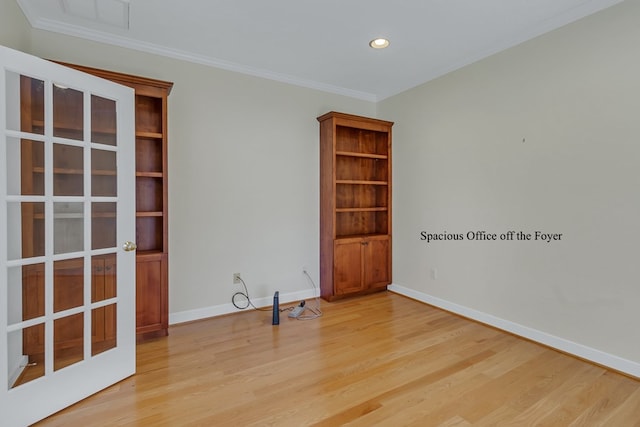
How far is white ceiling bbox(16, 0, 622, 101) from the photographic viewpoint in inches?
90.6

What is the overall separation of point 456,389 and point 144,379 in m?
2.08

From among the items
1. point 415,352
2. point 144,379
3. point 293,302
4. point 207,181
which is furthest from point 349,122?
point 144,379

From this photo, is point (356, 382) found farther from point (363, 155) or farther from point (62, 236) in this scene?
point (363, 155)

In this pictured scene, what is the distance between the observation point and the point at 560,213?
252cm

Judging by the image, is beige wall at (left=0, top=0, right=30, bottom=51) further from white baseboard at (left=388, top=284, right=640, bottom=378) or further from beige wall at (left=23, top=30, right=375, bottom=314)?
white baseboard at (left=388, top=284, right=640, bottom=378)

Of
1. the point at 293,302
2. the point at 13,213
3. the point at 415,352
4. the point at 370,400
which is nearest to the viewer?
the point at 13,213

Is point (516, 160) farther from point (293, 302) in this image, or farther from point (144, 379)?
point (144, 379)

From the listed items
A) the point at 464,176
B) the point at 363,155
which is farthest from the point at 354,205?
the point at 464,176

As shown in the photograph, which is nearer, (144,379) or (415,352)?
(144,379)

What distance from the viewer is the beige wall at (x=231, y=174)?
9.81 feet

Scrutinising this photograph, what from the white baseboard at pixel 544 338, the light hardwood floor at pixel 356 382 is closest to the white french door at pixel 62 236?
the light hardwood floor at pixel 356 382

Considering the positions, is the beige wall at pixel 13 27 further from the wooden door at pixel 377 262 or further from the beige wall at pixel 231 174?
the wooden door at pixel 377 262

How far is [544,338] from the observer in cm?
261

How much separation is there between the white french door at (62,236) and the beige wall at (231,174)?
0.88 meters
